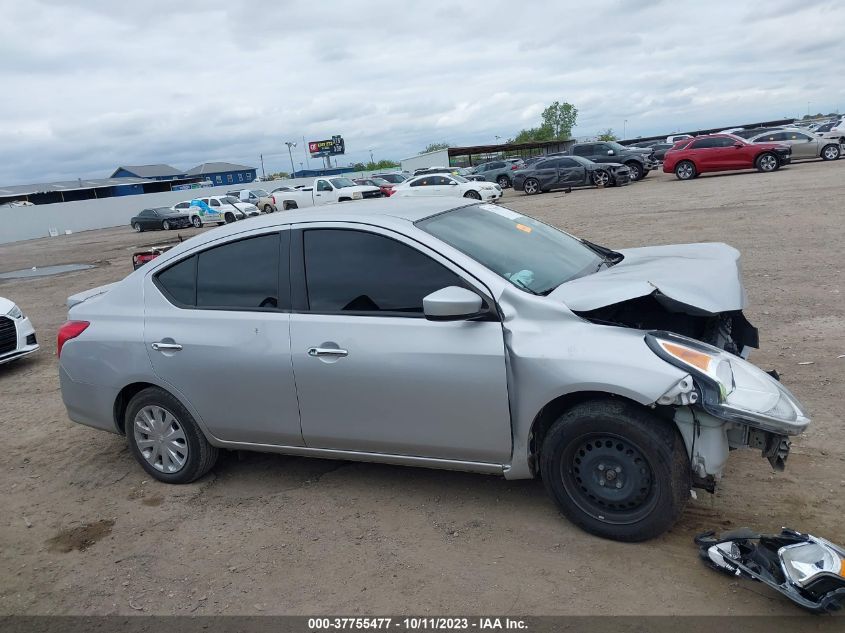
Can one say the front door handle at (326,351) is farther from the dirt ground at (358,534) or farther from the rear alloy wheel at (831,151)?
the rear alloy wheel at (831,151)

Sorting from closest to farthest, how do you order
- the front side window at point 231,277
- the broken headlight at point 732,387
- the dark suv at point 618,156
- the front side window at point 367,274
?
the broken headlight at point 732,387
the front side window at point 367,274
the front side window at point 231,277
the dark suv at point 618,156

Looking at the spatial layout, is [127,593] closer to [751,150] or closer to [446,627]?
[446,627]

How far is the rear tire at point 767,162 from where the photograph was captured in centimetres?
2559

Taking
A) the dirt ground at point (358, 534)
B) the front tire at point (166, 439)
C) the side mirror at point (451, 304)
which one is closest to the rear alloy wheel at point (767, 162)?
the dirt ground at point (358, 534)

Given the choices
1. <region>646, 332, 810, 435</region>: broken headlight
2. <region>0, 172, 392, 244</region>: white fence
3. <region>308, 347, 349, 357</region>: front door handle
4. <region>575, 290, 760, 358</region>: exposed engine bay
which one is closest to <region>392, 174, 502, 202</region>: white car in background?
<region>0, 172, 392, 244</region>: white fence

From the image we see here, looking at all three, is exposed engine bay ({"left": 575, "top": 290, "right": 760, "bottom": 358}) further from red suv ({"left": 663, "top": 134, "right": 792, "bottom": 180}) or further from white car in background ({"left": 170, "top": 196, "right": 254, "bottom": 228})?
white car in background ({"left": 170, "top": 196, "right": 254, "bottom": 228})

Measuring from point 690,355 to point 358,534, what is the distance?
2.01 meters

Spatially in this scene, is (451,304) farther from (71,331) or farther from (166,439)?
(71,331)

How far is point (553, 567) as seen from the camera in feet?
10.9

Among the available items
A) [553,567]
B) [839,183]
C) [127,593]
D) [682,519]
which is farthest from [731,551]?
[839,183]

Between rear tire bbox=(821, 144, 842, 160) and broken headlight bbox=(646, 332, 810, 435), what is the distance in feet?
96.0

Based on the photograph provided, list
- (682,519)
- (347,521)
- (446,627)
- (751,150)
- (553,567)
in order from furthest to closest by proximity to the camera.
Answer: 1. (751,150)
2. (347,521)
3. (682,519)
4. (553,567)
5. (446,627)

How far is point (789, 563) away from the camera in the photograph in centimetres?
288

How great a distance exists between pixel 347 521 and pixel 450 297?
1.51 meters
